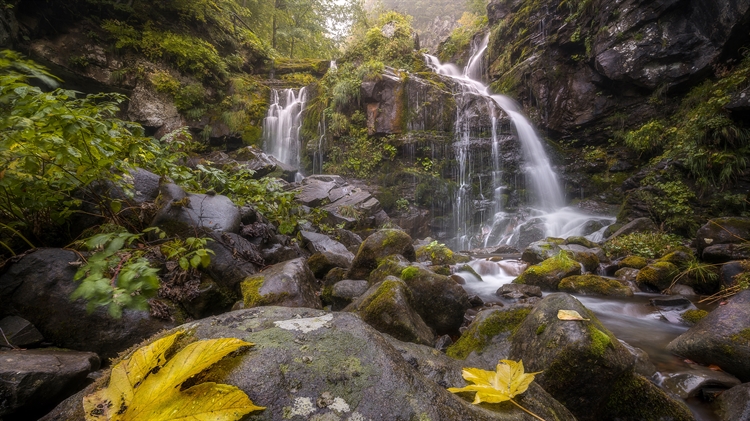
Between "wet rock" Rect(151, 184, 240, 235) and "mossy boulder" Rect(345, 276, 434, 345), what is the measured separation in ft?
7.30

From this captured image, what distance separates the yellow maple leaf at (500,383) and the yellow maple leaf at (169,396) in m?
0.77

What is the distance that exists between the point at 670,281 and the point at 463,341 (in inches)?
206

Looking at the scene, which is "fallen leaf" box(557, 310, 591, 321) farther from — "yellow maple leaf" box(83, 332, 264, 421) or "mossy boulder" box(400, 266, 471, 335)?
"yellow maple leaf" box(83, 332, 264, 421)

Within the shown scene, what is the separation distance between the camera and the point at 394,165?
13.4 metres

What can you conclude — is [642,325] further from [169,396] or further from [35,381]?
[35,381]

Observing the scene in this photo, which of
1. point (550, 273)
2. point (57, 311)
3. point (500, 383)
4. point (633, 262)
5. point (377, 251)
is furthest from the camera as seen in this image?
point (633, 262)

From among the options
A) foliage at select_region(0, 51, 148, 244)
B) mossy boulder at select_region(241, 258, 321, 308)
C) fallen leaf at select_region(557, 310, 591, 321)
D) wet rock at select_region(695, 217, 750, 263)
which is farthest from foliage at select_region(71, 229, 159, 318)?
wet rock at select_region(695, 217, 750, 263)

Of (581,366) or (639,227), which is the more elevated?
(581,366)

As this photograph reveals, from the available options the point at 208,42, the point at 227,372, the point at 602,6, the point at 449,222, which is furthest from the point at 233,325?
the point at 208,42

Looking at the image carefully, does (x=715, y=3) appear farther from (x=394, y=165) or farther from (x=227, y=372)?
(x=227, y=372)

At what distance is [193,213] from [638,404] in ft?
15.3

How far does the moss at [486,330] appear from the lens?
286cm

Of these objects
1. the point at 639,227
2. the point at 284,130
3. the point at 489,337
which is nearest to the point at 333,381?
the point at 489,337

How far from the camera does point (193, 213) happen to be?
3.79 metres
